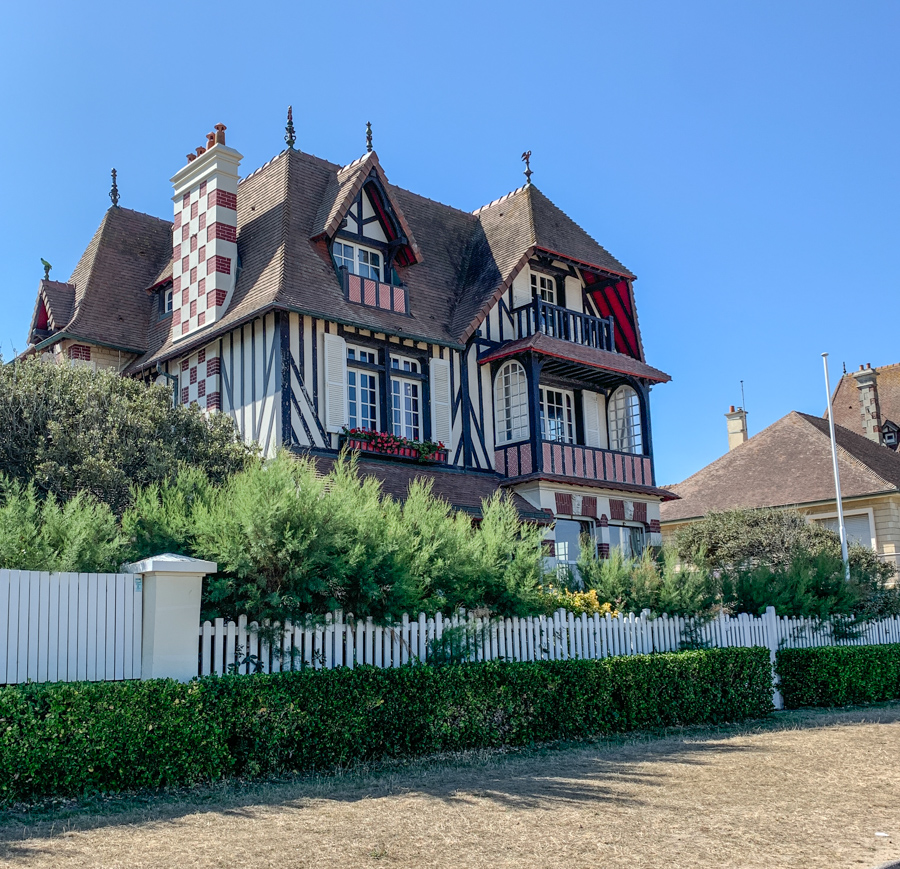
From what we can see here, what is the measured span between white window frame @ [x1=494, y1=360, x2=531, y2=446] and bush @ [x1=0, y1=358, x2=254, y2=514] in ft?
26.1

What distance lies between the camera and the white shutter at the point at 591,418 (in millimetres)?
22703

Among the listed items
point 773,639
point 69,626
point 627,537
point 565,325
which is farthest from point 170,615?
point 627,537

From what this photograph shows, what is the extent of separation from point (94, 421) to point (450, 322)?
30.5ft

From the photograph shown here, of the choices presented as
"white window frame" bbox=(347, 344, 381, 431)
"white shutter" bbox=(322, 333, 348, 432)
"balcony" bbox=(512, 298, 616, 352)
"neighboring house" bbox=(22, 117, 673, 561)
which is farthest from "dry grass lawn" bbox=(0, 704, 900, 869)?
"balcony" bbox=(512, 298, 616, 352)

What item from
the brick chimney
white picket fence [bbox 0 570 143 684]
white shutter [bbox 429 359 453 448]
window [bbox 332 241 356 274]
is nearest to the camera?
white picket fence [bbox 0 570 143 684]

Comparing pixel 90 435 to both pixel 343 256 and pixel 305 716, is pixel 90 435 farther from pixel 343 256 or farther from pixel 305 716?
pixel 343 256

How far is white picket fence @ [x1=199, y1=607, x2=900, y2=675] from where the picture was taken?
9.09 m

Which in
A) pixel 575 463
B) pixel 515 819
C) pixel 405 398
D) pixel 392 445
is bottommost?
pixel 515 819

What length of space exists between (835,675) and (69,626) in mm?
11134

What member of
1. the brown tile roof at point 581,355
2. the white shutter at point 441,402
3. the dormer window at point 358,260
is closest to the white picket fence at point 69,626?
the white shutter at point 441,402

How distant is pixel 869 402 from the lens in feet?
131

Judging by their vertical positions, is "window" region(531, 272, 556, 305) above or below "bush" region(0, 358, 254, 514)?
above

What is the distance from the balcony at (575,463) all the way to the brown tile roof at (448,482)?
1.69 feet

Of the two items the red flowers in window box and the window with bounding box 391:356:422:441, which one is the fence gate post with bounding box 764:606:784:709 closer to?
the red flowers in window box
